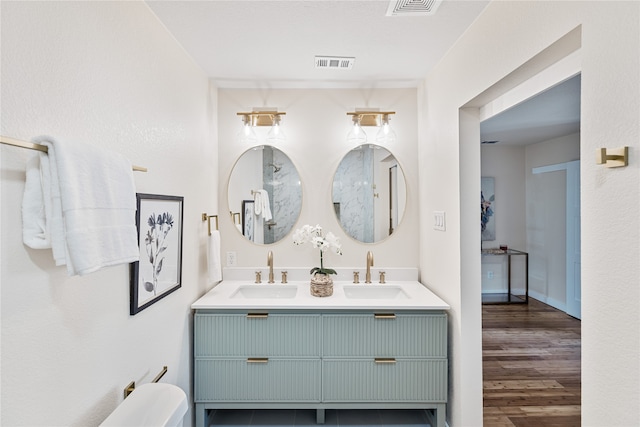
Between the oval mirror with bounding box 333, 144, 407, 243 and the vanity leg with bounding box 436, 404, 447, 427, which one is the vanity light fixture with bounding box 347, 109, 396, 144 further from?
the vanity leg with bounding box 436, 404, 447, 427

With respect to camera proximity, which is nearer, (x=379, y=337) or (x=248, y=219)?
(x=379, y=337)

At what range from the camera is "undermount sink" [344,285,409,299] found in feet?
7.55

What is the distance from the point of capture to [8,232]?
79 centimetres

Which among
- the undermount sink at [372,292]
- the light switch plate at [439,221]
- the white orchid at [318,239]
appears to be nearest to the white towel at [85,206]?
the white orchid at [318,239]

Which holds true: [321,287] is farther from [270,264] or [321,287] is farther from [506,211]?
[506,211]

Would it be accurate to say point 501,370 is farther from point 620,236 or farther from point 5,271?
point 5,271

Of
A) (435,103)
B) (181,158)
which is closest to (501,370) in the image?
(435,103)

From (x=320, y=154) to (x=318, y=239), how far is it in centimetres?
70

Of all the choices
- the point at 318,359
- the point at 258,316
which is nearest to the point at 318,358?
the point at 318,359

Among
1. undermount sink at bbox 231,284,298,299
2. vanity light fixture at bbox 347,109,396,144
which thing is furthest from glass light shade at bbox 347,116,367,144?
undermount sink at bbox 231,284,298,299

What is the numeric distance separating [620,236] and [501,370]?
238 centimetres

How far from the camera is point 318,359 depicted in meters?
1.87

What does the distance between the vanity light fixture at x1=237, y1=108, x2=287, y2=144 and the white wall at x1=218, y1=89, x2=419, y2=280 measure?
0.18 ft

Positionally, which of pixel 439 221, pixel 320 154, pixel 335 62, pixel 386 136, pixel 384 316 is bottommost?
pixel 384 316
